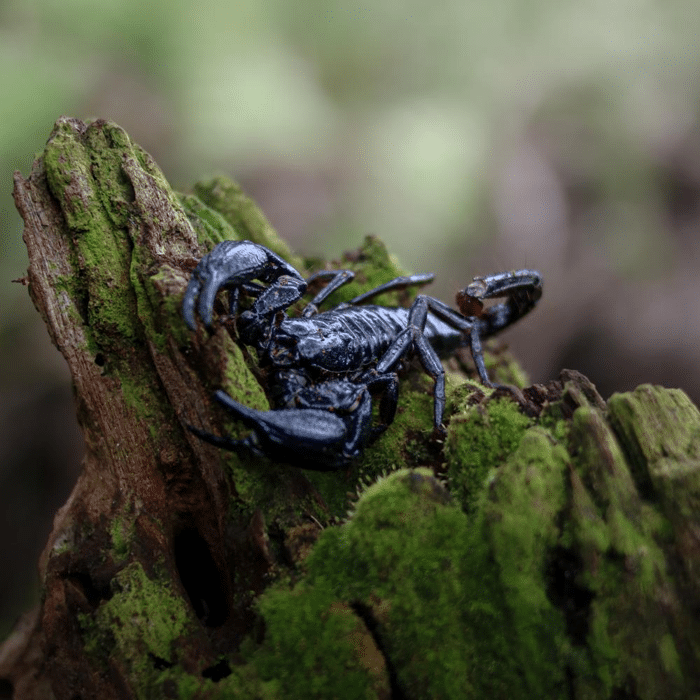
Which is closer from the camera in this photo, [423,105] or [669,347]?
[669,347]

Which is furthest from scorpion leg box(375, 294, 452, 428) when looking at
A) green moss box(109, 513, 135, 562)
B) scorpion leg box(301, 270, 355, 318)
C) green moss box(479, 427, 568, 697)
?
green moss box(109, 513, 135, 562)

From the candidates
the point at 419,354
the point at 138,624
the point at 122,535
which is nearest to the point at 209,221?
the point at 419,354

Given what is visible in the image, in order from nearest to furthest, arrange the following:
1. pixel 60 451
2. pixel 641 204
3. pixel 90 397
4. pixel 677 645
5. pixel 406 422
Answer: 1. pixel 677 645
2. pixel 90 397
3. pixel 406 422
4. pixel 60 451
5. pixel 641 204

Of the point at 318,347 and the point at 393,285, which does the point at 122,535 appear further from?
the point at 393,285

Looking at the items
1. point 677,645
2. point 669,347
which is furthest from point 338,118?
point 677,645

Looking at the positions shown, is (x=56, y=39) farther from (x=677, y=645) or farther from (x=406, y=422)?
(x=677, y=645)

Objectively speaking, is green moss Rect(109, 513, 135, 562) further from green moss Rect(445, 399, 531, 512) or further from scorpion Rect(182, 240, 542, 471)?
green moss Rect(445, 399, 531, 512)
